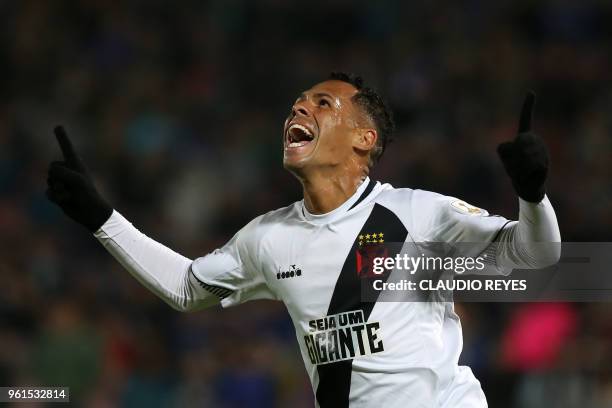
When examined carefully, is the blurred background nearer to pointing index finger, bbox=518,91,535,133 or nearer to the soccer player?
the soccer player

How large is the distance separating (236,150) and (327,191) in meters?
4.86

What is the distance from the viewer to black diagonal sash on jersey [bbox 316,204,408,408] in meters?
3.71

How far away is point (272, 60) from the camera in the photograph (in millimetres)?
9750

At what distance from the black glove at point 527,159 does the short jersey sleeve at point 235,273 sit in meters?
1.17

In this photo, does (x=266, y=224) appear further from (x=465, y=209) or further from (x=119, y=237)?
(x=465, y=209)

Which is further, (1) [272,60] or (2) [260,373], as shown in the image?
(1) [272,60]

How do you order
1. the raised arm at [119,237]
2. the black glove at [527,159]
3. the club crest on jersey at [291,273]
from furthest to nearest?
the raised arm at [119,237] → the club crest on jersey at [291,273] → the black glove at [527,159]

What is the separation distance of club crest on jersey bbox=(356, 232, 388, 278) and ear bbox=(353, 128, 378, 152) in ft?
1.38

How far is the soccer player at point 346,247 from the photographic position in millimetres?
3604

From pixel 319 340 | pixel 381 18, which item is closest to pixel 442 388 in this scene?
pixel 319 340

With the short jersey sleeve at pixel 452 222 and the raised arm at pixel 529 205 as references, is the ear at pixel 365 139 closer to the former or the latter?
the short jersey sleeve at pixel 452 222

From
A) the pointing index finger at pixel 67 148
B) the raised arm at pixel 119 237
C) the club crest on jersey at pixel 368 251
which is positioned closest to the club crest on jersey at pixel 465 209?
the club crest on jersey at pixel 368 251

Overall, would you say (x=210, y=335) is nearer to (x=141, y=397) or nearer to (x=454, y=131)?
(x=141, y=397)

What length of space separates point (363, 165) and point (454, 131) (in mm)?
4377
